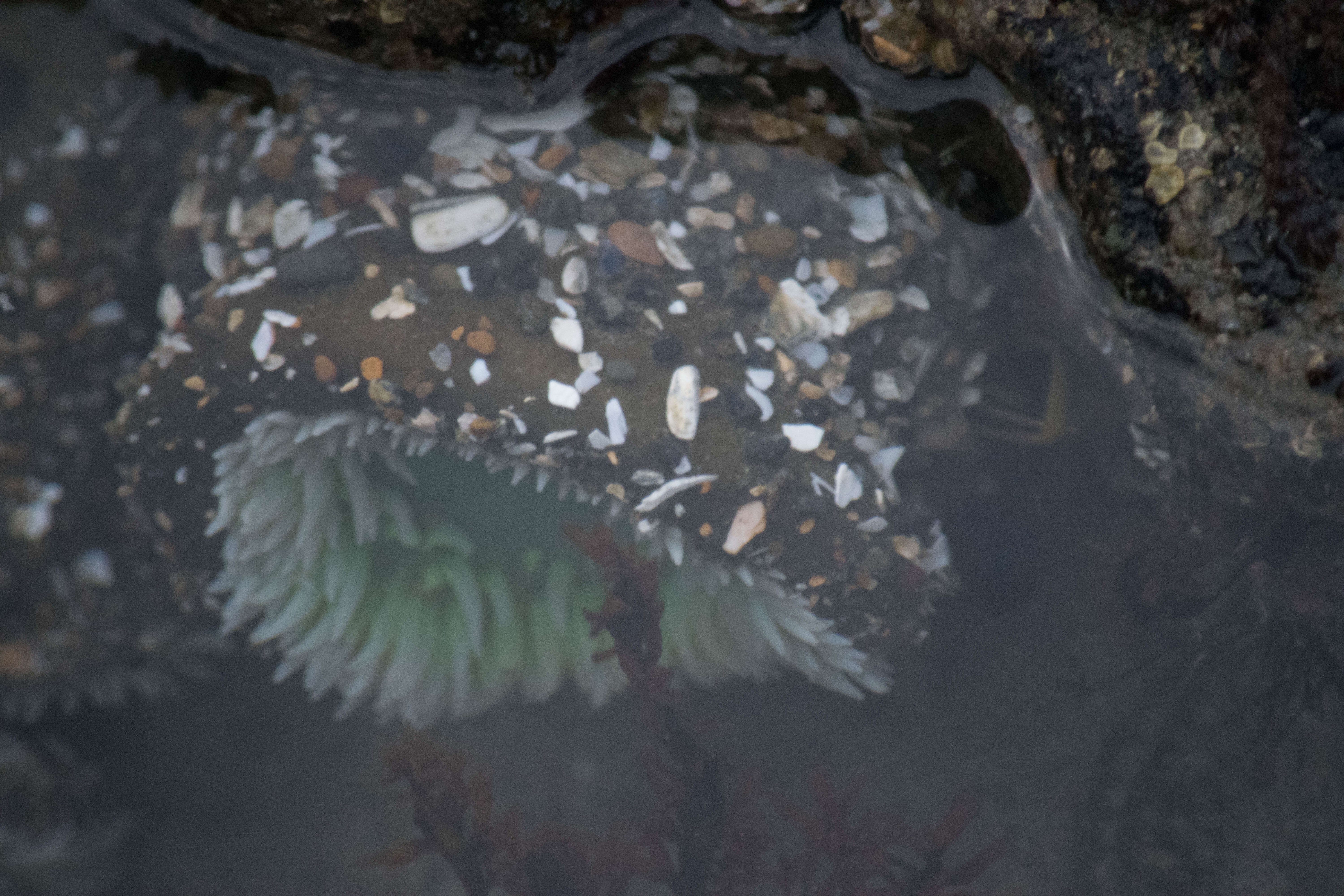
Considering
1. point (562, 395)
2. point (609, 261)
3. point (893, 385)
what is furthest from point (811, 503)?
point (609, 261)

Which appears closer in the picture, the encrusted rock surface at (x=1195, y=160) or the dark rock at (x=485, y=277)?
the encrusted rock surface at (x=1195, y=160)

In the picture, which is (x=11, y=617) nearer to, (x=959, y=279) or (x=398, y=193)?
(x=398, y=193)

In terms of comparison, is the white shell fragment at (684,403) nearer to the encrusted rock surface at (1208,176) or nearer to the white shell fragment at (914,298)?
the white shell fragment at (914,298)

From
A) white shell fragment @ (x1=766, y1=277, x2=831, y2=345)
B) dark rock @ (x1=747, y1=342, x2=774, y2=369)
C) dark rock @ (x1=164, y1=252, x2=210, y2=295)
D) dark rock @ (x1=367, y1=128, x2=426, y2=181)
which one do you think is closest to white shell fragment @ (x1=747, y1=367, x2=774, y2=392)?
dark rock @ (x1=747, y1=342, x2=774, y2=369)

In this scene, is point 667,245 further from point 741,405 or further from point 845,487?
point 845,487

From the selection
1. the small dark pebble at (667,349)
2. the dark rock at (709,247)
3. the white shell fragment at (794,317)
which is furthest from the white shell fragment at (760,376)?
the dark rock at (709,247)

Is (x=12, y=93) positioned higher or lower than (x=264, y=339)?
higher
